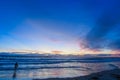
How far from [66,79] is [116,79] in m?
5.74

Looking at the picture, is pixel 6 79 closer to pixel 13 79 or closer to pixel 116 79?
pixel 13 79

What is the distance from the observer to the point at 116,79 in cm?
1723

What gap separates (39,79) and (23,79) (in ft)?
5.74

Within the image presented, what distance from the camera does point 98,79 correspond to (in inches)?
659

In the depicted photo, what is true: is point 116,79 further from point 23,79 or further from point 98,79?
point 23,79

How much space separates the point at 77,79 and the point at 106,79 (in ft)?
11.0

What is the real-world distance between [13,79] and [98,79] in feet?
30.7

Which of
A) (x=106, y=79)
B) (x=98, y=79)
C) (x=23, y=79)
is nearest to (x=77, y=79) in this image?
(x=98, y=79)

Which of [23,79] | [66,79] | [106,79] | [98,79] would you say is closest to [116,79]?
Result: [106,79]

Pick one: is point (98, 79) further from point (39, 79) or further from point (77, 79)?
point (39, 79)

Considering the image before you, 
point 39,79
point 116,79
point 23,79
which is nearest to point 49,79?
point 39,79

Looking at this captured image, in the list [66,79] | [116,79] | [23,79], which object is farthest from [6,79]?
[116,79]

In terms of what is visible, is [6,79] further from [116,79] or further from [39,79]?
[116,79]

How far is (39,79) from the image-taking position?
1692 centimetres
